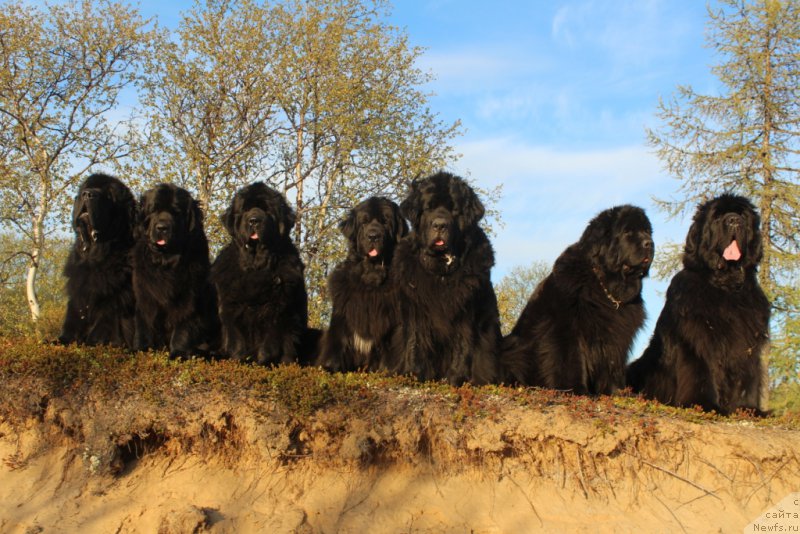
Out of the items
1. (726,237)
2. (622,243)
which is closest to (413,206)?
(622,243)

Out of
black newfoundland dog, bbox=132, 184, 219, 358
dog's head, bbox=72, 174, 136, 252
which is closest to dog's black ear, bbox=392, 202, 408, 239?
black newfoundland dog, bbox=132, 184, 219, 358

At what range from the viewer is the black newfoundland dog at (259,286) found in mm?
7324

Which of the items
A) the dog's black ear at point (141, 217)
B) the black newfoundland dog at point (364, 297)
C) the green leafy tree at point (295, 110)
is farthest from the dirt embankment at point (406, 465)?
the green leafy tree at point (295, 110)

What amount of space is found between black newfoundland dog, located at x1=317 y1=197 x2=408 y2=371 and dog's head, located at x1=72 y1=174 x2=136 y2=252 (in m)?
2.39

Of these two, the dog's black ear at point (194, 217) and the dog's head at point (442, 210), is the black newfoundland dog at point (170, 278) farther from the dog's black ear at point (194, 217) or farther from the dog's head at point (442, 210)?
the dog's head at point (442, 210)

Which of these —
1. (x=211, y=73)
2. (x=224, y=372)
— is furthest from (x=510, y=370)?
(x=211, y=73)

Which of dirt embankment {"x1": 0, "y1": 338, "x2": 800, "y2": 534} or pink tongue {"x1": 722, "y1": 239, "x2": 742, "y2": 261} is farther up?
pink tongue {"x1": 722, "y1": 239, "x2": 742, "y2": 261}

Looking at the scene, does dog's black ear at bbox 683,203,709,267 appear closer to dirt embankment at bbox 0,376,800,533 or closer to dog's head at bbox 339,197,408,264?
dirt embankment at bbox 0,376,800,533

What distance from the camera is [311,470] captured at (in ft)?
19.3

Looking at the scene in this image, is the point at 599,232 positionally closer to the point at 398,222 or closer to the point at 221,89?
the point at 398,222

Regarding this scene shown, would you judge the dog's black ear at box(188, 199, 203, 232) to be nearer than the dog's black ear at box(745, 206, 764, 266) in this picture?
No

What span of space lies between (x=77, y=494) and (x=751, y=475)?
575cm

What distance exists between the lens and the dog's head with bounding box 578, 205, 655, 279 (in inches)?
274

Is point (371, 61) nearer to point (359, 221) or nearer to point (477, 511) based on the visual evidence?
point (359, 221)
